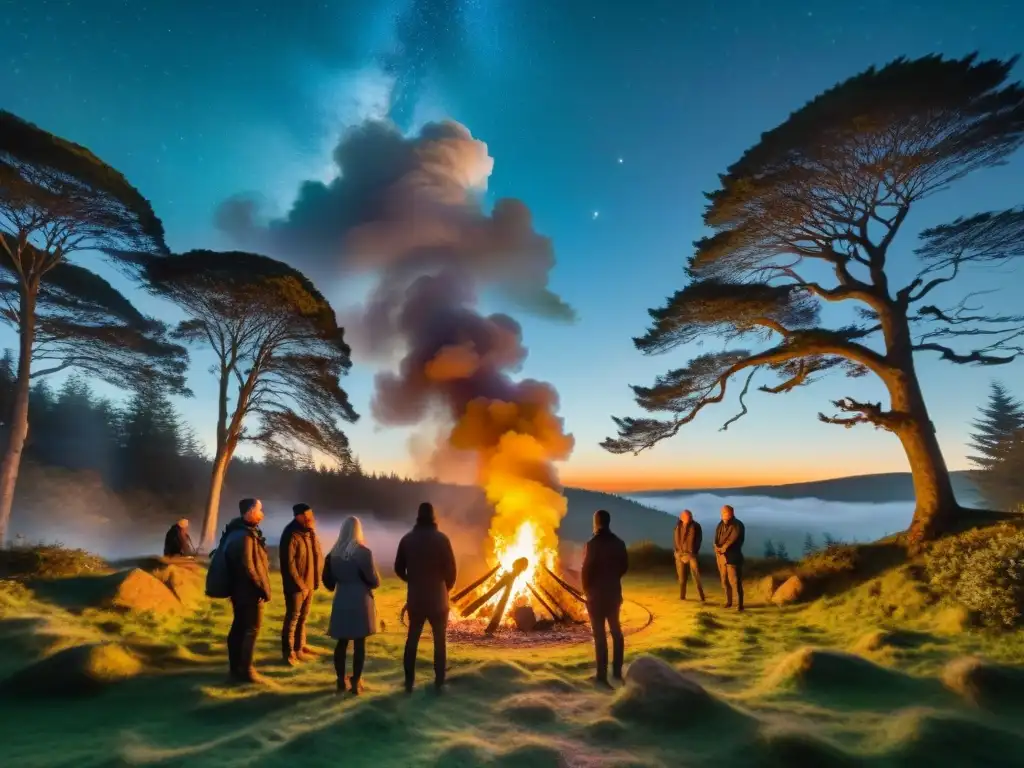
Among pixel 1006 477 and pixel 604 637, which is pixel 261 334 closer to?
pixel 604 637

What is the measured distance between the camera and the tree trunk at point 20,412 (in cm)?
1384

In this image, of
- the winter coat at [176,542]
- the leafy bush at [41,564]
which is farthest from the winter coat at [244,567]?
the winter coat at [176,542]

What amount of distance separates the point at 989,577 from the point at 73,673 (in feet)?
41.5

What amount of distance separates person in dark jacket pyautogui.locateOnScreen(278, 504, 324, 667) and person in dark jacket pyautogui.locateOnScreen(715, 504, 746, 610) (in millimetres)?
8368

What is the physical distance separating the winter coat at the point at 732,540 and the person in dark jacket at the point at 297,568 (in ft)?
27.7

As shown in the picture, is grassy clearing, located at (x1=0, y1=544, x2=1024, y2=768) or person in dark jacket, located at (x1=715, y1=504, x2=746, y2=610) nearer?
grassy clearing, located at (x1=0, y1=544, x2=1024, y2=768)

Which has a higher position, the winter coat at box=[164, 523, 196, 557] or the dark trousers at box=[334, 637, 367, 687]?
the winter coat at box=[164, 523, 196, 557]

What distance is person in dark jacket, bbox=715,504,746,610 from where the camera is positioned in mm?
11438

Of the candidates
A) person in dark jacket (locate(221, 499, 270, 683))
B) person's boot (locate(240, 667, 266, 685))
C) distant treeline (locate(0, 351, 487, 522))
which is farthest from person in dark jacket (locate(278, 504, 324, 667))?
distant treeline (locate(0, 351, 487, 522))

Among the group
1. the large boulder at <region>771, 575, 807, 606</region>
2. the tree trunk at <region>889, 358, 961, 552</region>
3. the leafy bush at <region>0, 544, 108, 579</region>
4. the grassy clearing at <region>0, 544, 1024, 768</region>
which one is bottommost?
the grassy clearing at <region>0, 544, 1024, 768</region>

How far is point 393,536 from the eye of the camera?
38281 mm

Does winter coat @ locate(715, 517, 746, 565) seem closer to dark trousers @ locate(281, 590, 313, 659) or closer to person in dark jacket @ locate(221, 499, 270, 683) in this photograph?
dark trousers @ locate(281, 590, 313, 659)

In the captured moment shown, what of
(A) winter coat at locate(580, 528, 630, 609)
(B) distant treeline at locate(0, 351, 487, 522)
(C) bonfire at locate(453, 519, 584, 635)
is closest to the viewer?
(A) winter coat at locate(580, 528, 630, 609)

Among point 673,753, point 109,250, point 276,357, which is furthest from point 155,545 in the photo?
point 673,753
